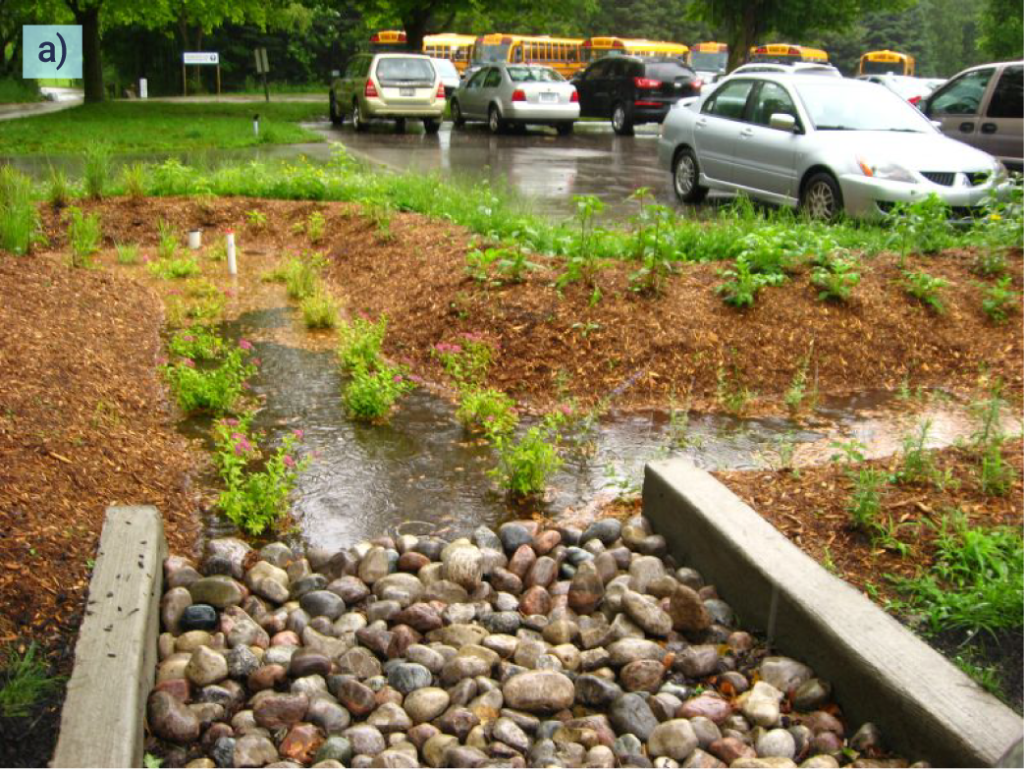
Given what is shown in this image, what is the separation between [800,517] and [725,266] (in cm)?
389

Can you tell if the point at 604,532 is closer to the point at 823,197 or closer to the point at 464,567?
the point at 464,567

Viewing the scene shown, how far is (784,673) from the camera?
373 centimetres

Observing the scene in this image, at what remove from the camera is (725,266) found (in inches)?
323

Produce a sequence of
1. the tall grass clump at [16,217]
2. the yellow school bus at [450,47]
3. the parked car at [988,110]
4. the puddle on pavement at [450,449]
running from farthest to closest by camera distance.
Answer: the yellow school bus at [450,47]
the parked car at [988,110]
the tall grass clump at [16,217]
the puddle on pavement at [450,449]

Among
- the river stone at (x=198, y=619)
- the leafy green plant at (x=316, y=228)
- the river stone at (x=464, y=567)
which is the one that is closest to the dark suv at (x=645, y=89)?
the leafy green plant at (x=316, y=228)

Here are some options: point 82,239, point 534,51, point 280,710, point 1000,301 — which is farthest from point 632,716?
point 534,51

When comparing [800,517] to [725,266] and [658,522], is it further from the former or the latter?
[725,266]

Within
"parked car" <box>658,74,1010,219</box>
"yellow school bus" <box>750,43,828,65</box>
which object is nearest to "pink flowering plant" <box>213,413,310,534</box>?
"parked car" <box>658,74,1010,219</box>

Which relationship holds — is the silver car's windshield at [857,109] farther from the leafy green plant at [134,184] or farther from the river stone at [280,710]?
the river stone at [280,710]

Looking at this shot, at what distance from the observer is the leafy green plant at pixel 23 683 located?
127 inches

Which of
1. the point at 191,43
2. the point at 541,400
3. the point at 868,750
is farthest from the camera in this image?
the point at 191,43

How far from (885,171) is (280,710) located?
951cm

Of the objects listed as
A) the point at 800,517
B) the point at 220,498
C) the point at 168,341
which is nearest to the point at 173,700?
the point at 220,498

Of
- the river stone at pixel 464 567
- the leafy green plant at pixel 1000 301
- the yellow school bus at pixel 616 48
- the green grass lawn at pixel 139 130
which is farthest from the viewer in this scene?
the yellow school bus at pixel 616 48
